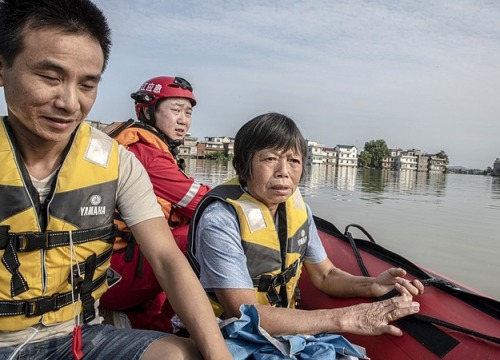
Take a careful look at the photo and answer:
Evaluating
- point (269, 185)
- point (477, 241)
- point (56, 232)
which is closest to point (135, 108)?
point (269, 185)

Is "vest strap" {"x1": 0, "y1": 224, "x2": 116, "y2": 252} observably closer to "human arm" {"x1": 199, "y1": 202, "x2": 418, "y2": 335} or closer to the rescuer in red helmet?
"human arm" {"x1": 199, "y1": 202, "x2": 418, "y2": 335}

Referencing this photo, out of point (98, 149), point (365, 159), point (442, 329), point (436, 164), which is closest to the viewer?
point (98, 149)

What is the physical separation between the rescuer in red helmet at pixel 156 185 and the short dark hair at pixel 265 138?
888 millimetres

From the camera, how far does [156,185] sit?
2.98 m

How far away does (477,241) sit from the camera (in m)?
9.17

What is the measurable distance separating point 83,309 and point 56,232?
0.31 meters

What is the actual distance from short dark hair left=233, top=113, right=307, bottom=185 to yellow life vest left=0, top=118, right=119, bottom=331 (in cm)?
67

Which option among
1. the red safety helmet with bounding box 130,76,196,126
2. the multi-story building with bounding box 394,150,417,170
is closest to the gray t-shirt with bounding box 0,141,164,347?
the red safety helmet with bounding box 130,76,196,126

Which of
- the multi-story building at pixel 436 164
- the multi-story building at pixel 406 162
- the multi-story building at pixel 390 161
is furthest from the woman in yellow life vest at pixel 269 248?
the multi-story building at pixel 436 164

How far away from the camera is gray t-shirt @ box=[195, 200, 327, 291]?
75.7 inches

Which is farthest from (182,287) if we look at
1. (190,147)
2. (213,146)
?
(213,146)

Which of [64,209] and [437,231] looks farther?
[437,231]

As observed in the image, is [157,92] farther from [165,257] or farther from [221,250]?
[165,257]

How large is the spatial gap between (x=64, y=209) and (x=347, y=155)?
96002 millimetres
